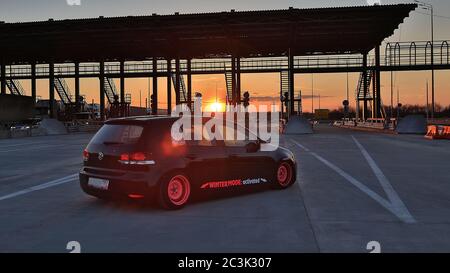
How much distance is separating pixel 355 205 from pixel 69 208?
4.25 metres

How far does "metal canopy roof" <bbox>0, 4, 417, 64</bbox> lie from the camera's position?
113 ft

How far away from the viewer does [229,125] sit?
7.66 m

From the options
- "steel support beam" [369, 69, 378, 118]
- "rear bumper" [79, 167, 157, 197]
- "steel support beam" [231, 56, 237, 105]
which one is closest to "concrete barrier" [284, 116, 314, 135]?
"steel support beam" [231, 56, 237, 105]

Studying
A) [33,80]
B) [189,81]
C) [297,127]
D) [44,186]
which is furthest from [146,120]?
[33,80]

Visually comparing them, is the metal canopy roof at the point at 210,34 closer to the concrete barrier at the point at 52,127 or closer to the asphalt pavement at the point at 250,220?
the concrete barrier at the point at 52,127

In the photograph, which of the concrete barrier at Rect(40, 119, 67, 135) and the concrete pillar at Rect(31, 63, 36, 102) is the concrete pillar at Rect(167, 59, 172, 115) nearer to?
the concrete barrier at Rect(40, 119, 67, 135)

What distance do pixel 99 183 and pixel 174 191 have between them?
1083 mm

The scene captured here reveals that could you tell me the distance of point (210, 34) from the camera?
39000mm

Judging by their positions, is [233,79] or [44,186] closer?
[44,186]

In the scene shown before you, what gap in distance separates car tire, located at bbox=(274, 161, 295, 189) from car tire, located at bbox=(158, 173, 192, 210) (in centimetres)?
213

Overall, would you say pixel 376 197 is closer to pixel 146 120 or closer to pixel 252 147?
pixel 252 147

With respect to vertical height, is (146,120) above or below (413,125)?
below

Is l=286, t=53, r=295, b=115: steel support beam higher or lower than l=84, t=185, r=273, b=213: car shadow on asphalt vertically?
higher

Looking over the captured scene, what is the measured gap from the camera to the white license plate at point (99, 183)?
657 centimetres
